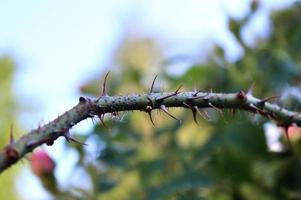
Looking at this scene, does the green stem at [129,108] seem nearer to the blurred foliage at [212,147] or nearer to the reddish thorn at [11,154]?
the reddish thorn at [11,154]

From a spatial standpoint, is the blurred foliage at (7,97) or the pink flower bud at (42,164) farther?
the blurred foliage at (7,97)

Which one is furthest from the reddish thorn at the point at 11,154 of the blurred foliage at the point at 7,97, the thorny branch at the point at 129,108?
the blurred foliage at the point at 7,97

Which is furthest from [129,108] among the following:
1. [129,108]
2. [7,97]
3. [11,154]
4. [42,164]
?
[7,97]

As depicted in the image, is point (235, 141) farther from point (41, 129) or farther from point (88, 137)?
point (41, 129)

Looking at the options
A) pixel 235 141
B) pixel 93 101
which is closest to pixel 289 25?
pixel 235 141

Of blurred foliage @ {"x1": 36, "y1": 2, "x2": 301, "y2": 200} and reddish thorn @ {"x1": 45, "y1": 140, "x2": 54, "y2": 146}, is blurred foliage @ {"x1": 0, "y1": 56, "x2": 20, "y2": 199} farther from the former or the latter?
reddish thorn @ {"x1": 45, "y1": 140, "x2": 54, "y2": 146}

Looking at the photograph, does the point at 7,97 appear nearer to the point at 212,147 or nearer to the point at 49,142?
the point at 212,147

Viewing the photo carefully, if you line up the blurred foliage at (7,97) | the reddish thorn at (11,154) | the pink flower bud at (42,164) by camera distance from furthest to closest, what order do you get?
the blurred foliage at (7,97) < the pink flower bud at (42,164) < the reddish thorn at (11,154)
